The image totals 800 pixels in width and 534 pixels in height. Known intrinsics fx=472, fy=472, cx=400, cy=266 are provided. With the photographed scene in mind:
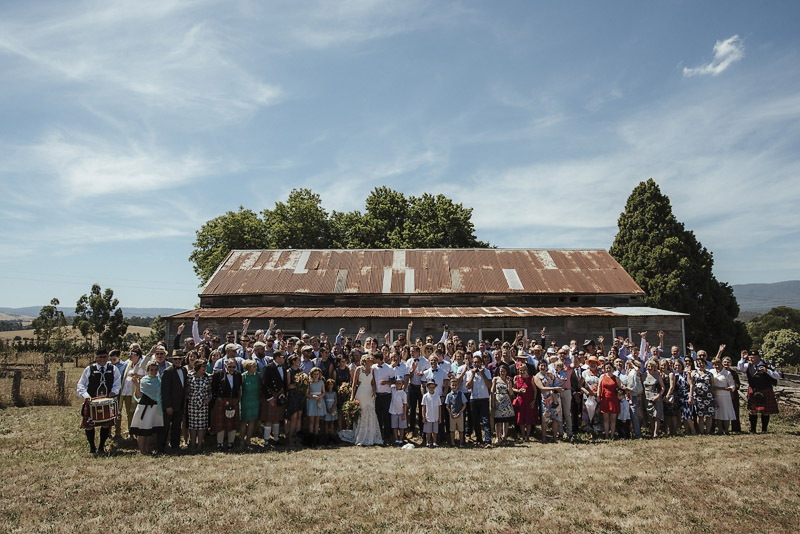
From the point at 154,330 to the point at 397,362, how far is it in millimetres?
37961

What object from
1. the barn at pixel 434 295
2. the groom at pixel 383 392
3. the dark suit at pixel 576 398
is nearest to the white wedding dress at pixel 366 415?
the groom at pixel 383 392

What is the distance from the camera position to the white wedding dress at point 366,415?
30.1ft

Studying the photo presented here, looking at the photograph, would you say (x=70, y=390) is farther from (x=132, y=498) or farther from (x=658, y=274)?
(x=658, y=274)

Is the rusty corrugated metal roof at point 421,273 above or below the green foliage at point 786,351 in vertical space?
above

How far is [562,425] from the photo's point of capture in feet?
31.9

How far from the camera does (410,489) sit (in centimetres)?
628

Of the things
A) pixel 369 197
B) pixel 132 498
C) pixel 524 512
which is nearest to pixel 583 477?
pixel 524 512

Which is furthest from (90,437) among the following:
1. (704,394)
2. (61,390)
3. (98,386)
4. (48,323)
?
(48,323)

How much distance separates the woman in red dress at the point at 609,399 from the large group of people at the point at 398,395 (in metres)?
0.02

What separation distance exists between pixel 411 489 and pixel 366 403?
303cm

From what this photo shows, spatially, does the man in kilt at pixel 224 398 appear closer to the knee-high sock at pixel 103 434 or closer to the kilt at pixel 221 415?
the kilt at pixel 221 415

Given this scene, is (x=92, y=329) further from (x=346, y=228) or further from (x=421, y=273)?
(x=421, y=273)

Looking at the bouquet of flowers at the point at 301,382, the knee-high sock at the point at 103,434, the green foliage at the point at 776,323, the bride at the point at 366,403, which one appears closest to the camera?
the knee-high sock at the point at 103,434

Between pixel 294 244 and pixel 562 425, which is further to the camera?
pixel 294 244
